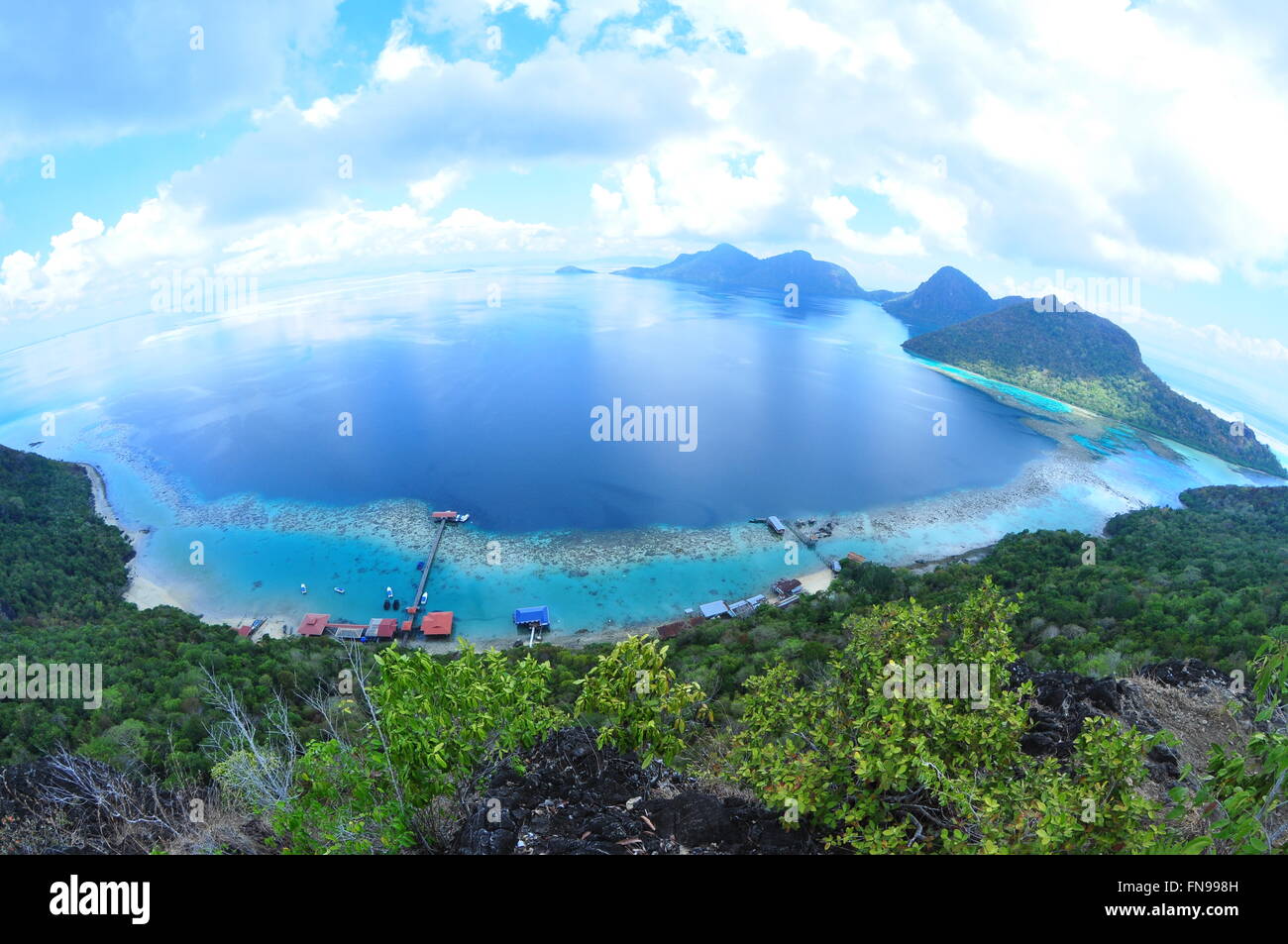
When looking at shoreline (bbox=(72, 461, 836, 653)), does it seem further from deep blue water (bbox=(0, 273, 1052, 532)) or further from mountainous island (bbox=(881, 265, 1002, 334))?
mountainous island (bbox=(881, 265, 1002, 334))

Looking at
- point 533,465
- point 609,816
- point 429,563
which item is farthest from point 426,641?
point 609,816

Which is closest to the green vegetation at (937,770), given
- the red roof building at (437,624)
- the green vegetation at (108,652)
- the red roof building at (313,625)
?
the green vegetation at (108,652)

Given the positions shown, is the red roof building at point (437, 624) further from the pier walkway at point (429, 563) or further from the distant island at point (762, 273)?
the distant island at point (762, 273)

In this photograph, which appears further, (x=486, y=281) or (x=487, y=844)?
(x=486, y=281)

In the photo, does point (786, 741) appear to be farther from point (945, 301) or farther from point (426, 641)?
point (945, 301)

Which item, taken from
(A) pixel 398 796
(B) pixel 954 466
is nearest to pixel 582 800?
(A) pixel 398 796

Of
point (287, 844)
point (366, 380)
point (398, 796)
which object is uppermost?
point (366, 380)

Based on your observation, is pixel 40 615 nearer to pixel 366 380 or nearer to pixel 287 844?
pixel 287 844
